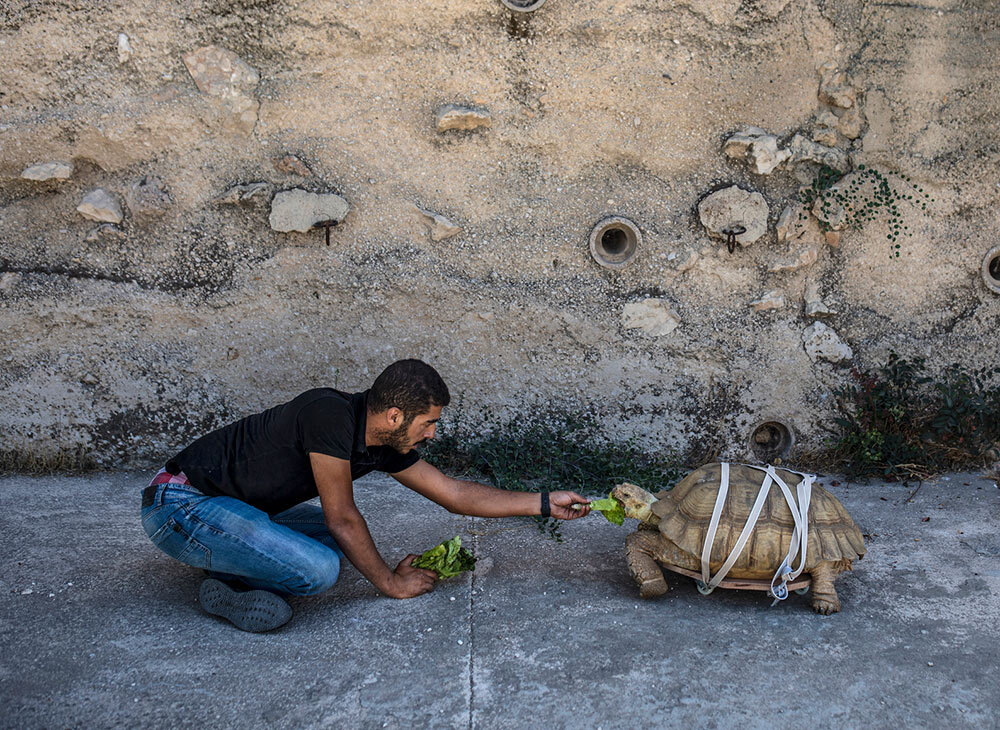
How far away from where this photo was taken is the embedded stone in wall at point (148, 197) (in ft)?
14.5

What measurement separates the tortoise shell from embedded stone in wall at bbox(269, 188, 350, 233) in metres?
2.49

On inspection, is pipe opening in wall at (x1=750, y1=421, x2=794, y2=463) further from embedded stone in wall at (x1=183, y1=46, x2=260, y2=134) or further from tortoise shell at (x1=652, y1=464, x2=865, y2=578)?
embedded stone in wall at (x1=183, y1=46, x2=260, y2=134)

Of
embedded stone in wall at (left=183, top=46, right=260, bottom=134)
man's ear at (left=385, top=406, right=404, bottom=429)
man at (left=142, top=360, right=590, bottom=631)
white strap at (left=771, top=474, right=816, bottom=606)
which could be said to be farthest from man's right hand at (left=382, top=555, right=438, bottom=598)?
embedded stone in wall at (left=183, top=46, right=260, bottom=134)

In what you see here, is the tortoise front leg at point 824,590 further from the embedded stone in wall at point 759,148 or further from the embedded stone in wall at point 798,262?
the embedded stone in wall at point 759,148

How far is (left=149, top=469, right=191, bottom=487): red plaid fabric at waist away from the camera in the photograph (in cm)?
321

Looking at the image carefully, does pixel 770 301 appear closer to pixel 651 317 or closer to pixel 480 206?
pixel 651 317

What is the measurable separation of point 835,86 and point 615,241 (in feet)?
4.99

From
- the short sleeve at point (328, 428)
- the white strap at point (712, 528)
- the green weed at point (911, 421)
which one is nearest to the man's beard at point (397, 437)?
the short sleeve at point (328, 428)

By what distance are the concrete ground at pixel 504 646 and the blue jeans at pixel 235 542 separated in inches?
7.8

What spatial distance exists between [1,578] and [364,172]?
2680 mm

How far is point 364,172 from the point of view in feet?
14.9

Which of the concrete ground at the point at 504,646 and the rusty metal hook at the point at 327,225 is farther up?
the rusty metal hook at the point at 327,225

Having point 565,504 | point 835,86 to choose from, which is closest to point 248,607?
point 565,504

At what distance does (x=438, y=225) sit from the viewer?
4.58m
